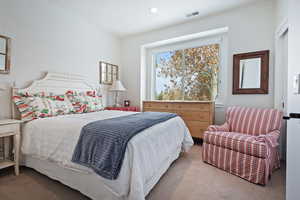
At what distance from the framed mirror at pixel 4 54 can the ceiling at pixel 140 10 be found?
1.15m

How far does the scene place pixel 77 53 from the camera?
3.12 metres

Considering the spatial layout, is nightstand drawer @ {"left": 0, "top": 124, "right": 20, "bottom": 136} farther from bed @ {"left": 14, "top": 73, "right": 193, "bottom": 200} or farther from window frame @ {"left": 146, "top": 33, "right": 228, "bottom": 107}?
window frame @ {"left": 146, "top": 33, "right": 228, "bottom": 107}

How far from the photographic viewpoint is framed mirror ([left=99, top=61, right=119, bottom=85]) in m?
3.74

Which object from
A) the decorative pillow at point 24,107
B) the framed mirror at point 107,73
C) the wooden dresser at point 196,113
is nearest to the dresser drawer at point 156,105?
the wooden dresser at point 196,113

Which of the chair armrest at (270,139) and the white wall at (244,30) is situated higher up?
the white wall at (244,30)

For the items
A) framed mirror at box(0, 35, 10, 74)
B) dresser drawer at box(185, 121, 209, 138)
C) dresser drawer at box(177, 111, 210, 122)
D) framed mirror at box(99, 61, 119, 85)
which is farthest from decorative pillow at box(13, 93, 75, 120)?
dresser drawer at box(185, 121, 209, 138)

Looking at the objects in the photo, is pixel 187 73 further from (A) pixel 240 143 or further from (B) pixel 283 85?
(A) pixel 240 143

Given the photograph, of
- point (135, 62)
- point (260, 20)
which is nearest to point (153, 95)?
point (135, 62)

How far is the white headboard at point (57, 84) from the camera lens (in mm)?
2271

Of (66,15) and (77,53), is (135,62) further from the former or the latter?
(66,15)

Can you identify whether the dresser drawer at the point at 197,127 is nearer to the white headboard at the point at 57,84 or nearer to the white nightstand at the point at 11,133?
the white headboard at the point at 57,84

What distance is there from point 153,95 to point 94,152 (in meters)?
3.08

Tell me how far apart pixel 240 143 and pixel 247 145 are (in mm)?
76

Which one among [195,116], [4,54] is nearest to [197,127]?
[195,116]
